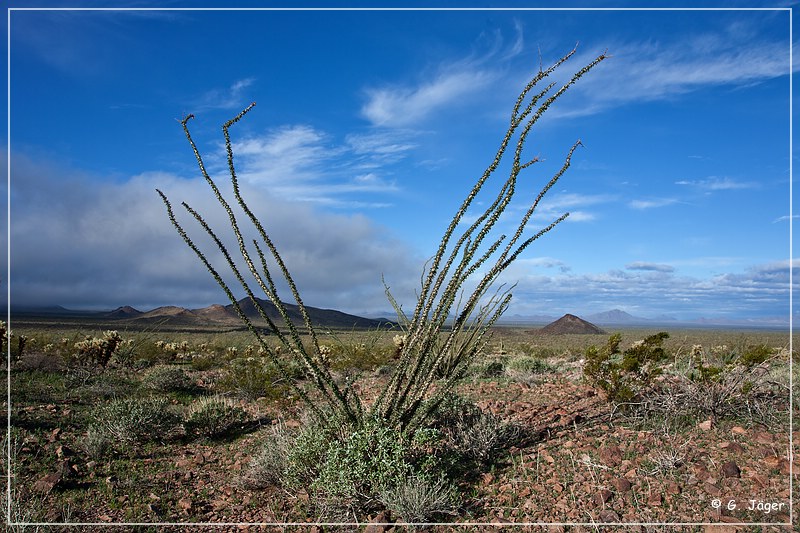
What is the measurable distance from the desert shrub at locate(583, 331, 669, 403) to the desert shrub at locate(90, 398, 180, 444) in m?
6.37

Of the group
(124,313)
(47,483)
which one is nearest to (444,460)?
(47,483)

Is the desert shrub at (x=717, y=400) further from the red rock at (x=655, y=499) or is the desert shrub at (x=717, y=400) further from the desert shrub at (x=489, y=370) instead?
the desert shrub at (x=489, y=370)

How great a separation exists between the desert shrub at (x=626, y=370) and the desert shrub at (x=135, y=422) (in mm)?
6373

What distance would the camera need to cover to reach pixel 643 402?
684 centimetres

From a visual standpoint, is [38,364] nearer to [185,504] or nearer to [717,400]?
[185,504]

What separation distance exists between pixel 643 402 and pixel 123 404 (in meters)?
7.37

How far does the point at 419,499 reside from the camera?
15.3 ft

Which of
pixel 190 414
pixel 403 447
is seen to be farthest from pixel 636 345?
pixel 190 414

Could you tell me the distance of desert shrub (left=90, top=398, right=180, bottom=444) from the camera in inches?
287

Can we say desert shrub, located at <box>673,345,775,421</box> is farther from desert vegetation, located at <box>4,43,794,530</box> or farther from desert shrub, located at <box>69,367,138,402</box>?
desert shrub, located at <box>69,367,138,402</box>

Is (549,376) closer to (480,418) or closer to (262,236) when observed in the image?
(480,418)

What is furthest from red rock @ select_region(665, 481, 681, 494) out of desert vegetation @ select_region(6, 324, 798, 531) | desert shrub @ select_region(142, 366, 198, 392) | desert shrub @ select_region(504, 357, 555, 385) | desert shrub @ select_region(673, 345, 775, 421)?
desert shrub @ select_region(142, 366, 198, 392)

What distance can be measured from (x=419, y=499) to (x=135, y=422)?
15.7 feet

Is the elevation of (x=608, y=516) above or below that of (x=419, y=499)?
below
